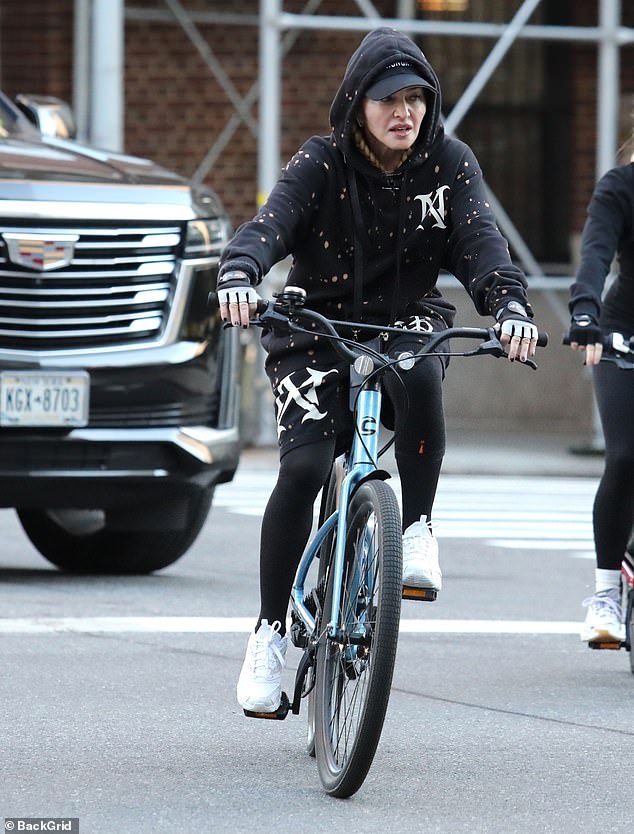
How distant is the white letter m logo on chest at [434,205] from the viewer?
4949 mm

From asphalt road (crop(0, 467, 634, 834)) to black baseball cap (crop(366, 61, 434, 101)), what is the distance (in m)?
1.63

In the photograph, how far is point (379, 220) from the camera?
4.92 m

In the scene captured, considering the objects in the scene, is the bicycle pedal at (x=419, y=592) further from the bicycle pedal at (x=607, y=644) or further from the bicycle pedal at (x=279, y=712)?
the bicycle pedal at (x=607, y=644)

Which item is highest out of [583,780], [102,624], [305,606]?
[305,606]

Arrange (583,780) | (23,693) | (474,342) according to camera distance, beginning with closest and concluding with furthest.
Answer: (583,780) → (23,693) → (474,342)

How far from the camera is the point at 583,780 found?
4766 millimetres

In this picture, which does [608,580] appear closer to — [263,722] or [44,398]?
[263,722]

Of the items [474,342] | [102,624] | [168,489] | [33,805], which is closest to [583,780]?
[33,805]

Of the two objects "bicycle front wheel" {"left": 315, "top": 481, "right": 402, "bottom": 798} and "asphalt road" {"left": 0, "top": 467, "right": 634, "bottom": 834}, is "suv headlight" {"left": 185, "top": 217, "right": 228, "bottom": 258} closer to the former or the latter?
"asphalt road" {"left": 0, "top": 467, "right": 634, "bottom": 834}

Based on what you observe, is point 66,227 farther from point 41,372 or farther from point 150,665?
point 150,665

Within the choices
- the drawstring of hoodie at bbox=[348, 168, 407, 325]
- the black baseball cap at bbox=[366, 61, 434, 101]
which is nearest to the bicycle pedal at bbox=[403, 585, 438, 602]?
the drawstring of hoodie at bbox=[348, 168, 407, 325]

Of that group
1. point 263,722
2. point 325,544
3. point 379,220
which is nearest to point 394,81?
point 379,220

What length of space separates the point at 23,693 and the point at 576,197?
13.5 m

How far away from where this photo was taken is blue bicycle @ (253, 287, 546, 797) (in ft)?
14.1
